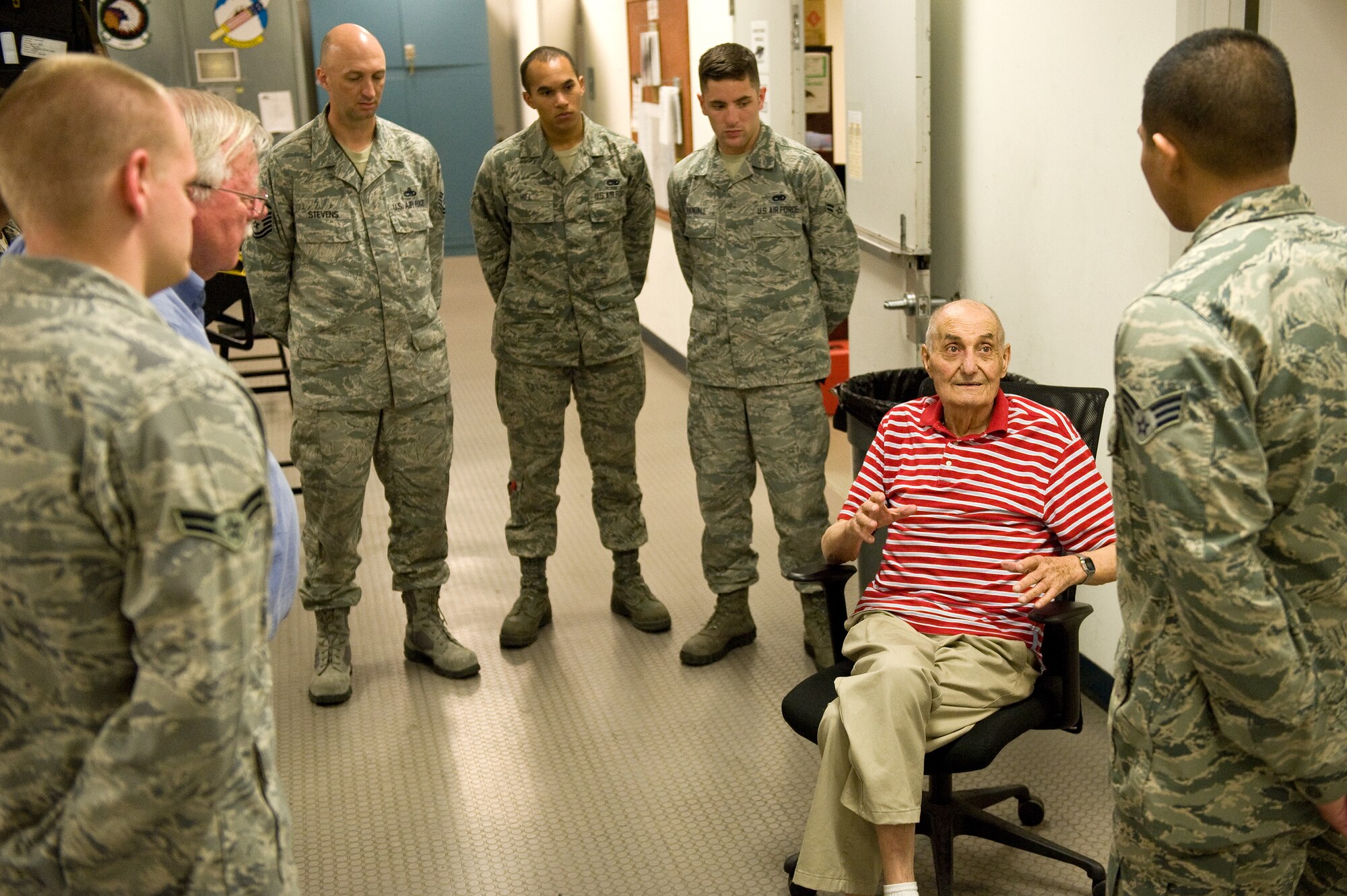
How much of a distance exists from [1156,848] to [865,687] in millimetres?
763

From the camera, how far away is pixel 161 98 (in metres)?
1.14

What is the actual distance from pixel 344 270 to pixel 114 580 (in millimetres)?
2136

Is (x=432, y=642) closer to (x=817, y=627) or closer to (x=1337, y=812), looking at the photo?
(x=817, y=627)

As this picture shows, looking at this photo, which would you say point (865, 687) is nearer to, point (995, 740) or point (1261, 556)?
point (995, 740)

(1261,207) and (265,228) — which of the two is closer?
(1261,207)

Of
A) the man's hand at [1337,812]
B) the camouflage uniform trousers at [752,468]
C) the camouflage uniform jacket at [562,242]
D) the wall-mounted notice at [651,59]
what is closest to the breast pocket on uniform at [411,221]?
the camouflage uniform jacket at [562,242]

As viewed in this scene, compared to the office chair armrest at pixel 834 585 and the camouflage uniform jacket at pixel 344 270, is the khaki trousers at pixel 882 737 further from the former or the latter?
the camouflage uniform jacket at pixel 344 270

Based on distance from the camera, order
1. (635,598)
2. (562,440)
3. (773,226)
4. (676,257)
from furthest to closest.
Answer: (676,257) < (635,598) < (562,440) < (773,226)

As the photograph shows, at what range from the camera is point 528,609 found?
11.9 ft

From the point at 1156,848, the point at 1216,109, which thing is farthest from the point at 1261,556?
the point at 1216,109

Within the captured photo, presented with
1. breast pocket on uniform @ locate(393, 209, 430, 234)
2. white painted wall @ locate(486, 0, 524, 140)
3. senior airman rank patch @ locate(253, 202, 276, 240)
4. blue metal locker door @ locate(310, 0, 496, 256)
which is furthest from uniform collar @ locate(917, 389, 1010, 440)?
white painted wall @ locate(486, 0, 524, 140)

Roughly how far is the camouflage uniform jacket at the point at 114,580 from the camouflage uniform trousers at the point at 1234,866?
1.06 meters

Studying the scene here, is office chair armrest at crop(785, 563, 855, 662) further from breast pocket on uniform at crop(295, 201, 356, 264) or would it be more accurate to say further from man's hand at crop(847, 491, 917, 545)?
breast pocket on uniform at crop(295, 201, 356, 264)

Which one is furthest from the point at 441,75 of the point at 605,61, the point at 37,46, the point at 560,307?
the point at 560,307
